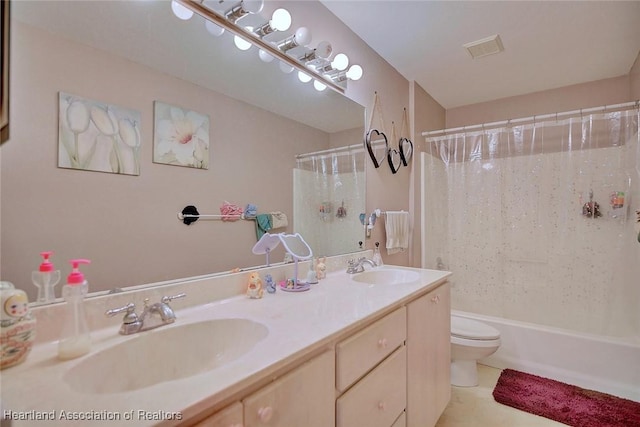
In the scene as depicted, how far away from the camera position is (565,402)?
1.86 meters

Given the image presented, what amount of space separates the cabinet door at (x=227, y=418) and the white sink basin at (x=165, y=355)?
25 cm

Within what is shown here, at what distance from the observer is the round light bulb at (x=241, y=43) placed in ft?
4.22

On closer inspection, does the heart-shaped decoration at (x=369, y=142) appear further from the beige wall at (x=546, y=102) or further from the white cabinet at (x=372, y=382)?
the beige wall at (x=546, y=102)

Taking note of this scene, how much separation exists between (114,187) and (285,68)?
39.3 inches

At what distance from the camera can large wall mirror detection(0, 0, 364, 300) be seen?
78 cm

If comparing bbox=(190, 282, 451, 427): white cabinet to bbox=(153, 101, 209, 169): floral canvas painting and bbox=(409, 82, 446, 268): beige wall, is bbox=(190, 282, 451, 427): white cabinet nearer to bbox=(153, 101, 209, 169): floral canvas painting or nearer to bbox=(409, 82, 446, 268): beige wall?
bbox=(153, 101, 209, 169): floral canvas painting

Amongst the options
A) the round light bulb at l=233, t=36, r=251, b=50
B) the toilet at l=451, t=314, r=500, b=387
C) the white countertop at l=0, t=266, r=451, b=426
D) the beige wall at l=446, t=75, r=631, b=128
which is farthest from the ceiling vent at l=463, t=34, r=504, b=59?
the toilet at l=451, t=314, r=500, b=387

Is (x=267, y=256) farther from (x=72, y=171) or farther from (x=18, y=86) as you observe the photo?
(x=18, y=86)

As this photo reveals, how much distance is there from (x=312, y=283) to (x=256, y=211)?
1.42 ft

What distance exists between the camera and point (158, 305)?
900 mm

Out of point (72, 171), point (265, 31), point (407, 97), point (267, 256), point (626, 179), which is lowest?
point (267, 256)

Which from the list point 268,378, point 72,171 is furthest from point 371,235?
point 72,171

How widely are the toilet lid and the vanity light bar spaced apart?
1757mm

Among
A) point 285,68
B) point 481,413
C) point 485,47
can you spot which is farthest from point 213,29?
point 481,413
